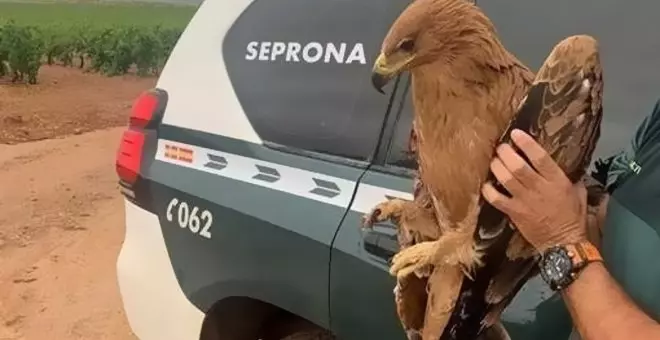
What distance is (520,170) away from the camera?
55.1 inches

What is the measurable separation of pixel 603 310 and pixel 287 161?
1.37m

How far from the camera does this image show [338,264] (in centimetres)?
236

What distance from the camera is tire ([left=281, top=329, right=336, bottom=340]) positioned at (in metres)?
2.65

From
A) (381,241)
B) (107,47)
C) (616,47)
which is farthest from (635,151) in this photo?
(107,47)

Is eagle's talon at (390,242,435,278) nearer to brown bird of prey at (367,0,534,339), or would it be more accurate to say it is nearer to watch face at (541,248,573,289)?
brown bird of prey at (367,0,534,339)

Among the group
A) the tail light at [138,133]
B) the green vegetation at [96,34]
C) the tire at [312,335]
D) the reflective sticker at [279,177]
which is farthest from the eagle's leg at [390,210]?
the green vegetation at [96,34]

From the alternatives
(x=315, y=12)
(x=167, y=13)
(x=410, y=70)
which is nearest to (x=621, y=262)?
(x=410, y=70)

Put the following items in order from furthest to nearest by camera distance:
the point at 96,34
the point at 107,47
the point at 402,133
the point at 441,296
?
the point at 96,34, the point at 107,47, the point at 402,133, the point at 441,296

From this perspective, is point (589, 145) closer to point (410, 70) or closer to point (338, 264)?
point (410, 70)

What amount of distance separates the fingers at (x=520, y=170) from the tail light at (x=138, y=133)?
1.92 meters

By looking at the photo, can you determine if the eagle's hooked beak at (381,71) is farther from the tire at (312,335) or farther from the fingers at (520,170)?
the tire at (312,335)

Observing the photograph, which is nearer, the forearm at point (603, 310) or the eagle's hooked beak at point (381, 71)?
the forearm at point (603, 310)

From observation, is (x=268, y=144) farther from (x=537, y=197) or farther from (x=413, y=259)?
(x=537, y=197)

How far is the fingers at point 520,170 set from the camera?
4.59ft
